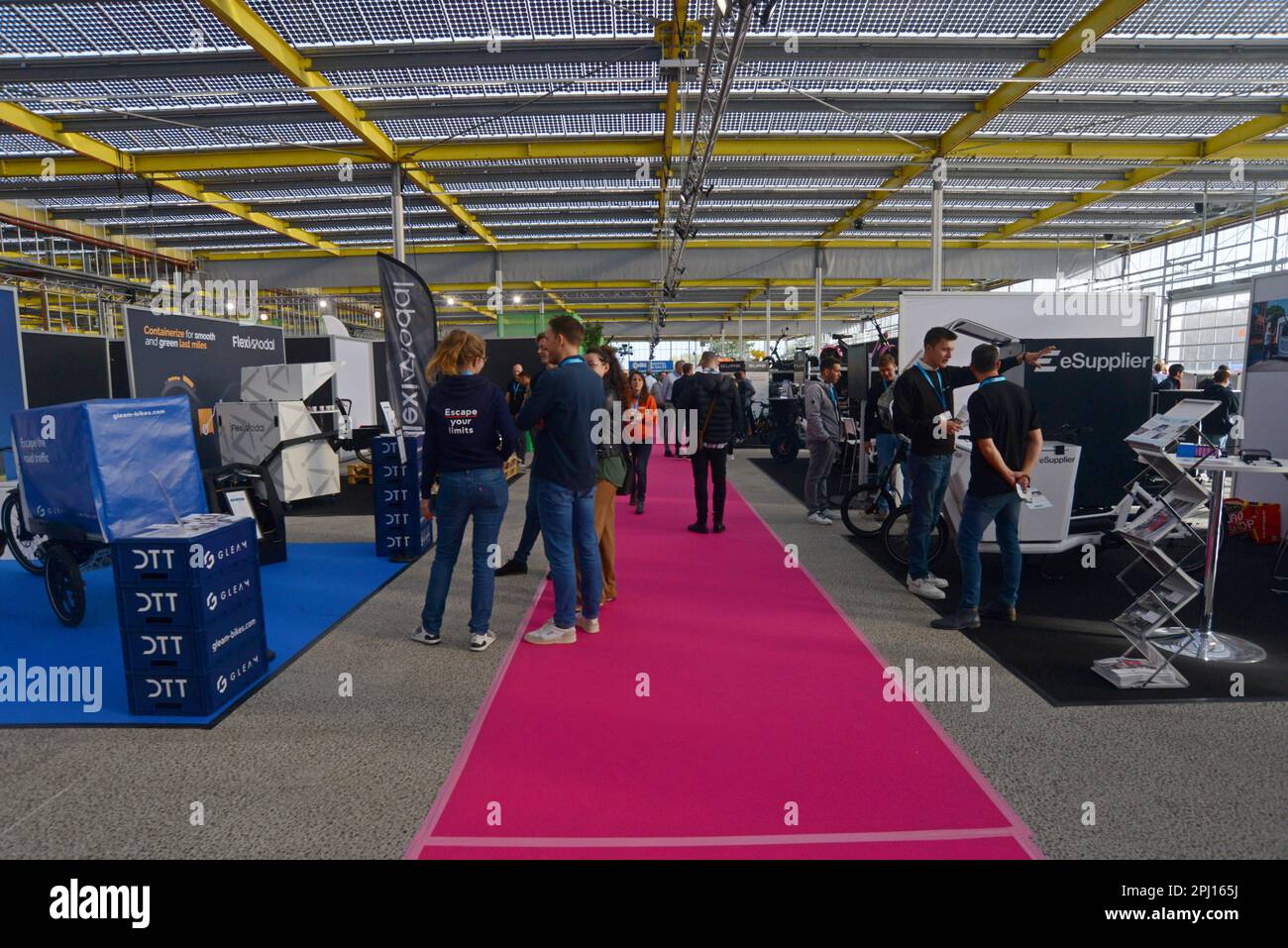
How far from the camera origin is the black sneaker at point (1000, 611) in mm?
4191

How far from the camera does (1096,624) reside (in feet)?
13.5

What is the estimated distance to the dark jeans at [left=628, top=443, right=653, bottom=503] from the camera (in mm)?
7641

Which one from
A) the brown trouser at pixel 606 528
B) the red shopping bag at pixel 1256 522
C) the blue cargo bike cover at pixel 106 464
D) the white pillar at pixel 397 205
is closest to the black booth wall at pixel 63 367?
the blue cargo bike cover at pixel 106 464

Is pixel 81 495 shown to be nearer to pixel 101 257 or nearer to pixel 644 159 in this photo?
pixel 644 159

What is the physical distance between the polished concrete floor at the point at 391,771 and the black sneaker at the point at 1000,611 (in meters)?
0.60

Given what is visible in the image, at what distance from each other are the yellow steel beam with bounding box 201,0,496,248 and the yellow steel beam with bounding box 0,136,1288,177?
0.46m

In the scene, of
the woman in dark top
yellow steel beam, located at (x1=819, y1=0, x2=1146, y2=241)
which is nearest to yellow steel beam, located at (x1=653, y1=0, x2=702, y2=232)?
yellow steel beam, located at (x1=819, y1=0, x2=1146, y2=241)

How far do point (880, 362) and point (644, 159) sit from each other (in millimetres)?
4693

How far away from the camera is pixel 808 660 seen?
146 inches

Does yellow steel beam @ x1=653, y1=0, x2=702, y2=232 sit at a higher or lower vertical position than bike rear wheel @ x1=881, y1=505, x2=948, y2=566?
higher

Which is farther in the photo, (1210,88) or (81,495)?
(1210,88)

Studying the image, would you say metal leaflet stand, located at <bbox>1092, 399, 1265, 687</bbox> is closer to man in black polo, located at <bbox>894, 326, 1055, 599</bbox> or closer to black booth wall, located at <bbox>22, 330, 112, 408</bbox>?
man in black polo, located at <bbox>894, 326, 1055, 599</bbox>
